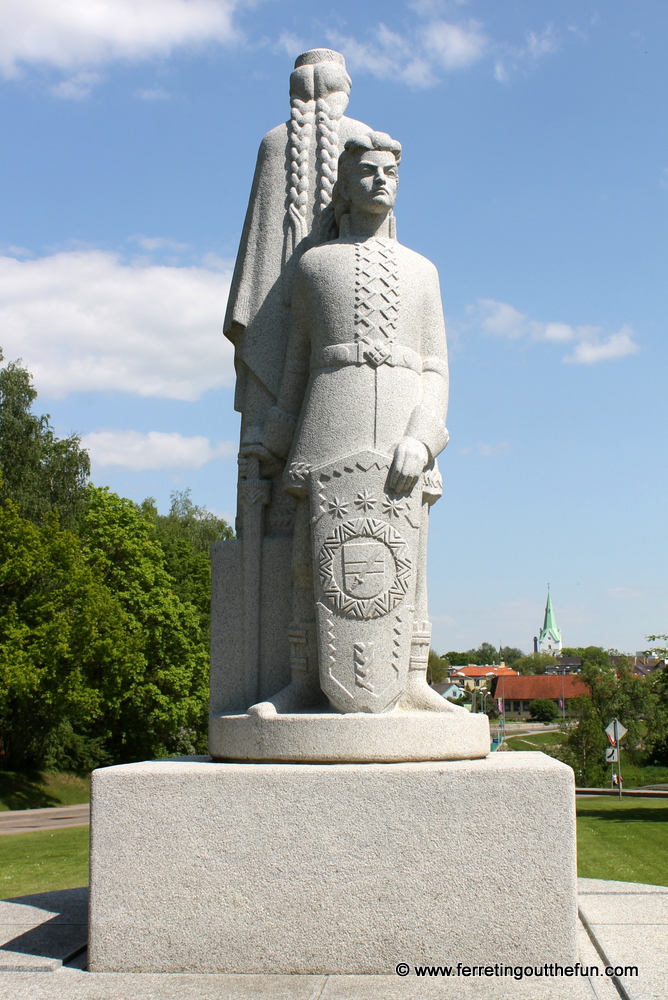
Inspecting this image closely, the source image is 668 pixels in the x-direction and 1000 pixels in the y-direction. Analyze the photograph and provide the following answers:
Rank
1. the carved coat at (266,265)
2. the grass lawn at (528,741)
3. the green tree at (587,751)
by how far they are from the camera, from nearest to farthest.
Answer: the carved coat at (266,265) → the green tree at (587,751) → the grass lawn at (528,741)

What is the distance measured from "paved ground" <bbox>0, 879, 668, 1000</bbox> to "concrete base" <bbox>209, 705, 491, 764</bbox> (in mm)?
910

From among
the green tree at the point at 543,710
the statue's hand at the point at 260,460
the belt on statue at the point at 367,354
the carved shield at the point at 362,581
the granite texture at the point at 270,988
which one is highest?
the belt on statue at the point at 367,354

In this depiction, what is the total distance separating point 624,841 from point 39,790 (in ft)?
54.9

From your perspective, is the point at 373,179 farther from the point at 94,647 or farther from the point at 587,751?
the point at 587,751

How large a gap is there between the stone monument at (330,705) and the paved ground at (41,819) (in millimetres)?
14952

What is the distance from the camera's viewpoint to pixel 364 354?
5020mm

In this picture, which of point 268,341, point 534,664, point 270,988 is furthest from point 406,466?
point 534,664

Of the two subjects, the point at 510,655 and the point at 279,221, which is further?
the point at 510,655

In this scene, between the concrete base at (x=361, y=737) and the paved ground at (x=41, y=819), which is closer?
the concrete base at (x=361, y=737)

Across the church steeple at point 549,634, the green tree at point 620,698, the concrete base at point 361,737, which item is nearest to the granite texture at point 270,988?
the concrete base at point 361,737

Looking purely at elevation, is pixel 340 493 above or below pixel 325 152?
below

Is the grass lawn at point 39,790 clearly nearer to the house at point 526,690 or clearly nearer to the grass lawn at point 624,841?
the grass lawn at point 624,841

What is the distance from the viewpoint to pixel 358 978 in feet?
13.2

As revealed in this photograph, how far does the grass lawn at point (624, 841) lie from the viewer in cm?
1223
